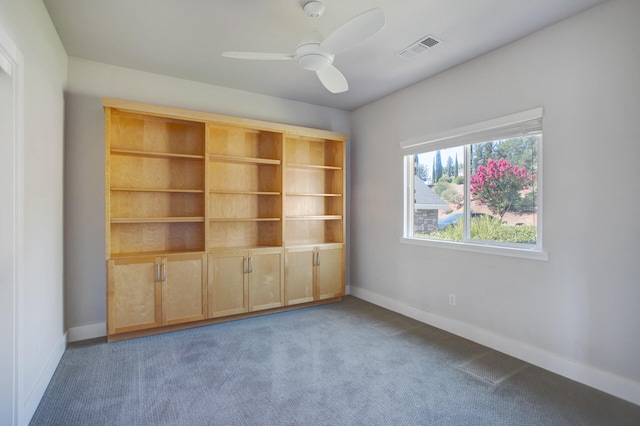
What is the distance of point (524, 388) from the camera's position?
7.72 feet

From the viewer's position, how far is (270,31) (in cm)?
267

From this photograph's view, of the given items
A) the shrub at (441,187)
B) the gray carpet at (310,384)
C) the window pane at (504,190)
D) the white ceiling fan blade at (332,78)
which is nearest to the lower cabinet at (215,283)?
the gray carpet at (310,384)

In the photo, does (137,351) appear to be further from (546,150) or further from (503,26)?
(503,26)

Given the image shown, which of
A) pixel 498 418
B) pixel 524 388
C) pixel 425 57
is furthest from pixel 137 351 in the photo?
pixel 425 57

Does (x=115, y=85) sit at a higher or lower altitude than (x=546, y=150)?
higher

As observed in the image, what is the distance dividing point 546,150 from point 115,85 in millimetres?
4174

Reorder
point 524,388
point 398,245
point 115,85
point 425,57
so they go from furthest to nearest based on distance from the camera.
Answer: point 398,245, point 115,85, point 425,57, point 524,388

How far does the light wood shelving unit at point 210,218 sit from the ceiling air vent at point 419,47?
5.09 ft

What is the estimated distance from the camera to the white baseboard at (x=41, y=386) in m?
1.90

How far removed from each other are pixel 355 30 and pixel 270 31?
1.08 m

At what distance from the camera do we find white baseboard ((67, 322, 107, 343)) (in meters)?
3.15

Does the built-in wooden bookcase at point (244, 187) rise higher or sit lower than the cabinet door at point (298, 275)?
higher

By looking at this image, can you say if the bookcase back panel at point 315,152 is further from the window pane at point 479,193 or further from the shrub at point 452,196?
the shrub at point 452,196

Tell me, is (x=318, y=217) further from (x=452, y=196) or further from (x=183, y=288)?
(x=183, y=288)
